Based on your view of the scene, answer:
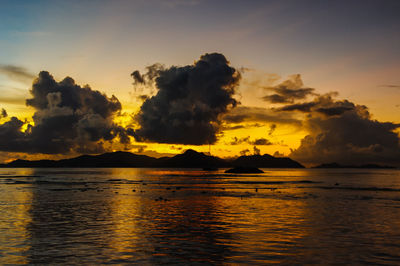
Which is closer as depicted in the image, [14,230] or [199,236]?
[199,236]

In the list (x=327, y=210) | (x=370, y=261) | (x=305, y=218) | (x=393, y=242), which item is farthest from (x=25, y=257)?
(x=327, y=210)

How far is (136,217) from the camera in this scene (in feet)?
143

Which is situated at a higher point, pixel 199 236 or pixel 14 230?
pixel 199 236

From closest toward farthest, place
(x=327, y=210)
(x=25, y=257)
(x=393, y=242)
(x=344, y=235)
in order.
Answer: (x=25, y=257)
(x=393, y=242)
(x=344, y=235)
(x=327, y=210)

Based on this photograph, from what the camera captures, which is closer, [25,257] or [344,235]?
[25,257]

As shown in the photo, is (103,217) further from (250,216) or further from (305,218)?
(305,218)

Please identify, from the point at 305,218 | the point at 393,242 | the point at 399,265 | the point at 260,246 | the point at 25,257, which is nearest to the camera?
the point at 399,265

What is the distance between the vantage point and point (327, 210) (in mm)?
51344

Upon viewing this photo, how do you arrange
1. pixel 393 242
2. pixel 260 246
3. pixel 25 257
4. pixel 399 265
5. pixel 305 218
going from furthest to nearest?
pixel 305 218
pixel 393 242
pixel 260 246
pixel 25 257
pixel 399 265

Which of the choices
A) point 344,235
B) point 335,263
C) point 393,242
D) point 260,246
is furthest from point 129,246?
point 393,242

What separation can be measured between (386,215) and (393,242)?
1878cm

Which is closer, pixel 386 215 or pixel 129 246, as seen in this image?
pixel 129 246

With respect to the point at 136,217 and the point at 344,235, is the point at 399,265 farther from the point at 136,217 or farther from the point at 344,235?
the point at 136,217

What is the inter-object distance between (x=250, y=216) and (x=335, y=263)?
21408 mm
